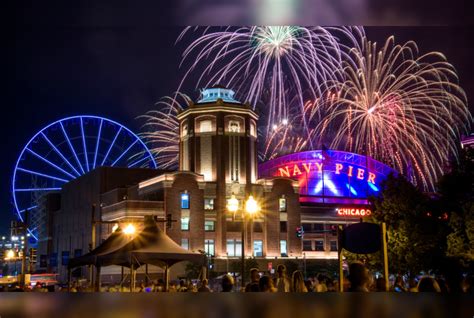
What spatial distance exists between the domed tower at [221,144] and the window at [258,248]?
6847 mm

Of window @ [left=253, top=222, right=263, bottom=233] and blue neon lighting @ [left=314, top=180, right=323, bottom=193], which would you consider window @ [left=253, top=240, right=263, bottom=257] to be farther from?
blue neon lighting @ [left=314, top=180, right=323, bottom=193]

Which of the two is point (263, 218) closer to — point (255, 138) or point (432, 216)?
point (255, 138)

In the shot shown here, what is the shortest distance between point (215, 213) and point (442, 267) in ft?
130

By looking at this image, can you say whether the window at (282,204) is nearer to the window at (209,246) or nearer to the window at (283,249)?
the window at (283,249)

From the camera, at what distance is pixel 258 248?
75.6 m

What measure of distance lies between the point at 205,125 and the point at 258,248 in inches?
736

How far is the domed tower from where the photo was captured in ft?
255

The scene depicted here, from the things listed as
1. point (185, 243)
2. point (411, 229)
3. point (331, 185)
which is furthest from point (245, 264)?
point (331, 185)

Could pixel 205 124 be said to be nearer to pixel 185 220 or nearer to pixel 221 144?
pixel 221 144

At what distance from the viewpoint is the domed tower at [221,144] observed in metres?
77.6

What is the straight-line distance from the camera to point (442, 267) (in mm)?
39469

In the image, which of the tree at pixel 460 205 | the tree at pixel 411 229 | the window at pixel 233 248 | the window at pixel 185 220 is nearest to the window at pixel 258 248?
the window at pixel 233 248
